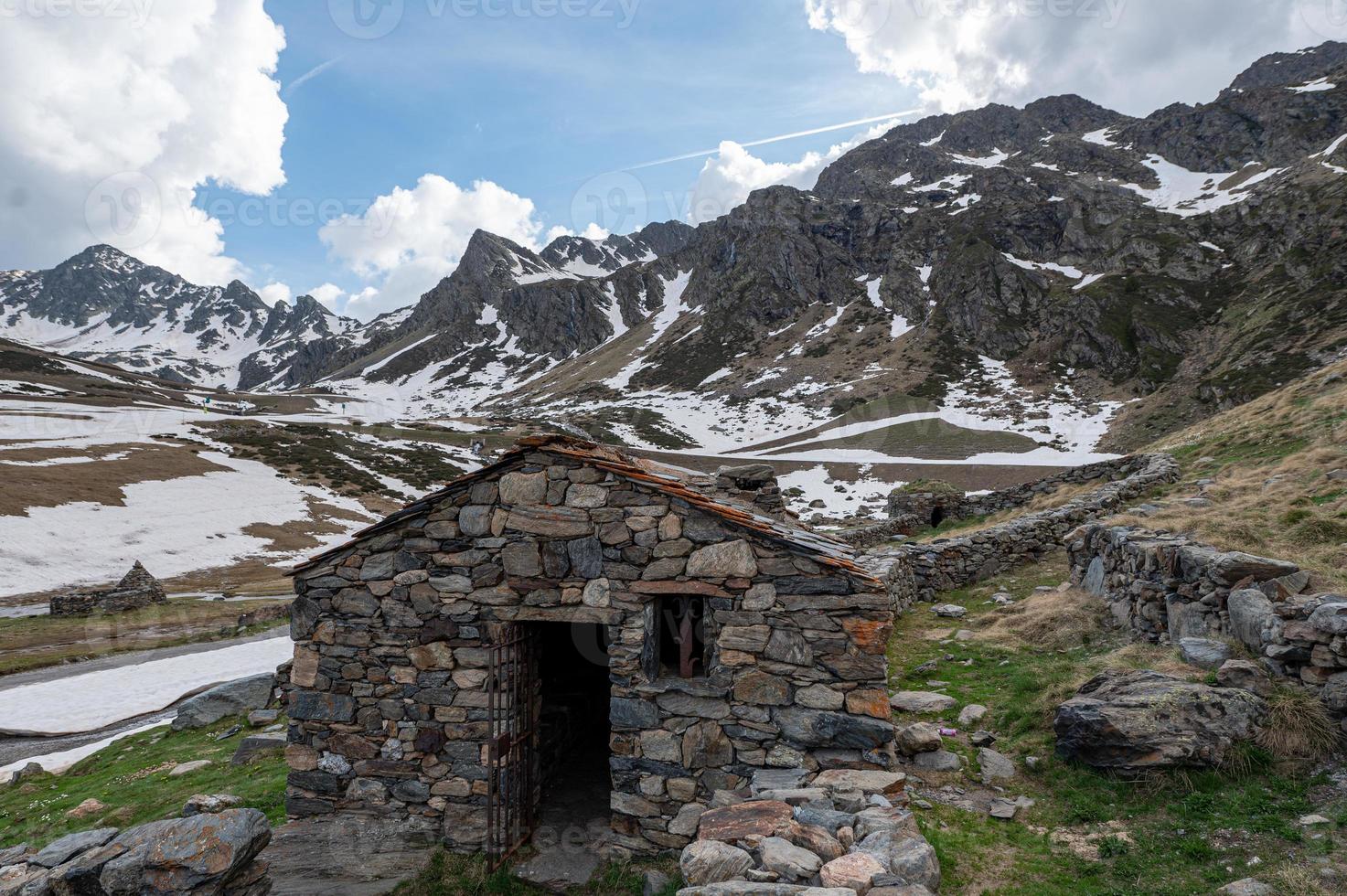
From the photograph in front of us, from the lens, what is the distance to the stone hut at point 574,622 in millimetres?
6828

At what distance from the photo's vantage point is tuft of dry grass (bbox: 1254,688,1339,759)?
18.2 ft

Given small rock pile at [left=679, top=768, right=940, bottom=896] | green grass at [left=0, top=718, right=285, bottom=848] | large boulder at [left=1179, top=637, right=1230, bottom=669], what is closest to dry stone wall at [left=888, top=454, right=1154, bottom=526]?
large boulder at [left=1179, top=637, right=1230, bottom=669]

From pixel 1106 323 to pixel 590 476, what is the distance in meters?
112

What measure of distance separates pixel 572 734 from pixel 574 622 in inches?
154

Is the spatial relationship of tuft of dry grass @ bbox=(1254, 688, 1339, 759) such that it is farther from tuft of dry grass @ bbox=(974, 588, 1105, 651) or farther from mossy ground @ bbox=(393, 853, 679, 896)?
mossy ground @ bbox=(393, 853, 679, 896)

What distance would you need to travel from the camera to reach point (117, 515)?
133 feet

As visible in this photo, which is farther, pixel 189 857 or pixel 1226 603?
pixel 1226 603

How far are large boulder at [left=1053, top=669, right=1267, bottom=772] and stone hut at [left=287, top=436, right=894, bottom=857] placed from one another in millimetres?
2191

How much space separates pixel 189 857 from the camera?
557 cm

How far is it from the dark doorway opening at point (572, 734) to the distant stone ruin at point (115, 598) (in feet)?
93.9

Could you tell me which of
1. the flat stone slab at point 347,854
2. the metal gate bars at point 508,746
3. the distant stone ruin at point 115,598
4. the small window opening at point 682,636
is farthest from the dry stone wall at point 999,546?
the distant stone ruin at point 115,598

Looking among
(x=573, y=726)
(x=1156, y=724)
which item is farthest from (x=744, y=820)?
(x=573, y=726)

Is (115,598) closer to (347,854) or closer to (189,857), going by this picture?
(347,854)

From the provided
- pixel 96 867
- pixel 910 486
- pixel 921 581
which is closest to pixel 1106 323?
pixel 910 486
